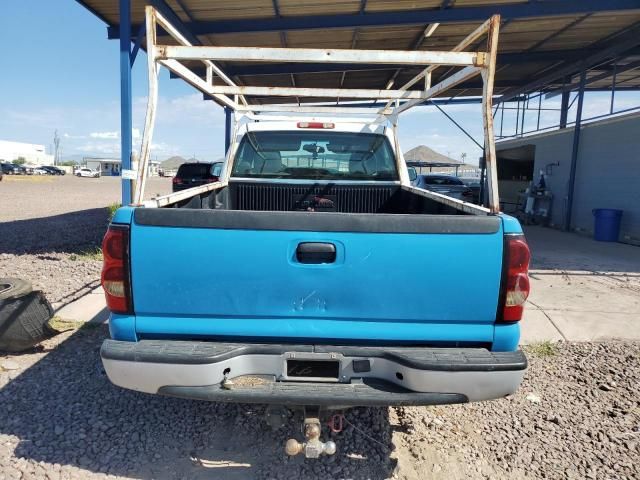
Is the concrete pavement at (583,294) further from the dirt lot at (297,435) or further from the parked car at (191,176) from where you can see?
the parked car at (191,176)

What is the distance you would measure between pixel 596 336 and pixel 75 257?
25.4 ft

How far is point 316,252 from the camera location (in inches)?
94.3

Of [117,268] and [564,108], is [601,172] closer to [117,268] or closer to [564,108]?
[564,108]

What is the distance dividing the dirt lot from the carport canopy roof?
5787 millimetres

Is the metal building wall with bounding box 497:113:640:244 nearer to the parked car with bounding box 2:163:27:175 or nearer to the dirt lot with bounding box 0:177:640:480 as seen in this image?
the dirt lot with bounding box 0:177:640:480

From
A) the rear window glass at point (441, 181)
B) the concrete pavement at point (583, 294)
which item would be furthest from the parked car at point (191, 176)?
the concrete pavement at point (583, 294)

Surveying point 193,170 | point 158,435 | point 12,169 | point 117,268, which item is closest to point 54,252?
point 158,435

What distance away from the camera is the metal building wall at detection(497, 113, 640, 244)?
1163 centimetres

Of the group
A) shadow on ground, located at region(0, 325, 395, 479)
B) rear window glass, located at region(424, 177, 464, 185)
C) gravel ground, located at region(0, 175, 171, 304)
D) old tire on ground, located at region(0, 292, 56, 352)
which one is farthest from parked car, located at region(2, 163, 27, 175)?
shadow on ground, located at region(0, 325, 395, 479)

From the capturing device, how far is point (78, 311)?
5.34m

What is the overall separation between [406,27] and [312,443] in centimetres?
978

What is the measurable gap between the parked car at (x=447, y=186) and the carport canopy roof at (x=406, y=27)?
343 centimetres

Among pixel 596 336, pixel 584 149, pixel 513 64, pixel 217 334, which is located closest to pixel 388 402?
pixel 217 334

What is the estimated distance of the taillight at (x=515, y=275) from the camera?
94.0 inches
